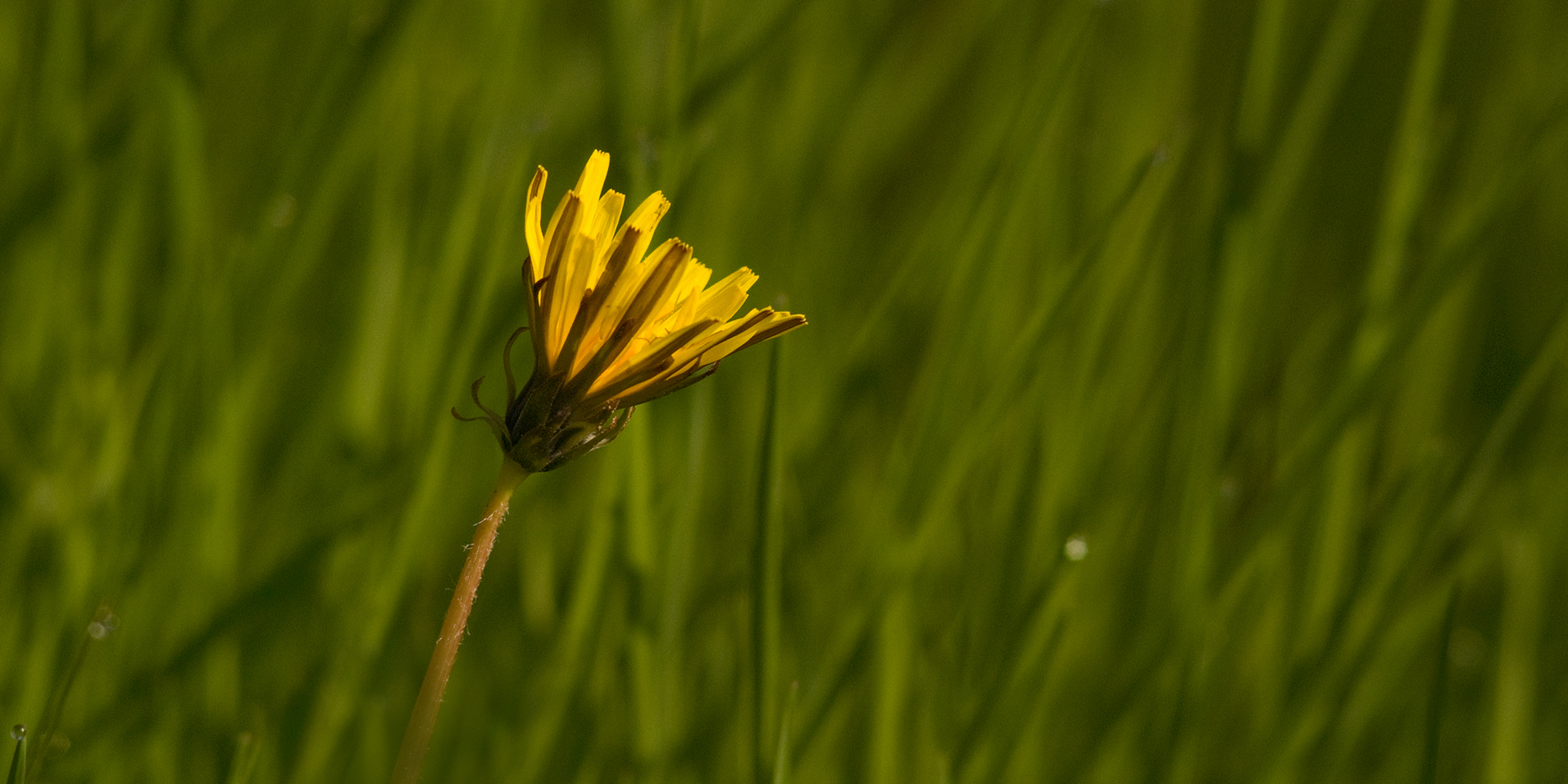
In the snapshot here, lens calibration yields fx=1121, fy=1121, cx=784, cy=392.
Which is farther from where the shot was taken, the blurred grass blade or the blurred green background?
the blurred green background

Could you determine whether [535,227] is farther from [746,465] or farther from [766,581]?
[746,465]

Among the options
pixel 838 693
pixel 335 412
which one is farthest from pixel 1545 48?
pixel 335 412

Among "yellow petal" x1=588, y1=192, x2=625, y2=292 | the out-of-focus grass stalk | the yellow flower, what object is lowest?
the out-of-focus grass stalk

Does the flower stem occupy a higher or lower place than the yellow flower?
lower

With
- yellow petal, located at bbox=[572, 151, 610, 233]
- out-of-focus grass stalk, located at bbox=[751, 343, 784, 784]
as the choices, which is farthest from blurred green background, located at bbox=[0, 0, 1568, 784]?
yellow petal, located at bbox=[572, 151, 610, 233]

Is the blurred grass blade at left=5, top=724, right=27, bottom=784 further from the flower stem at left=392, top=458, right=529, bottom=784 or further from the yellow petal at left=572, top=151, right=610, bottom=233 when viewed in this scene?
the yellow petal at left=572, top=151, right=610, bottom=233

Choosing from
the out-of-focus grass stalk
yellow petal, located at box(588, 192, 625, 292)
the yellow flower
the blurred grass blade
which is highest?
yellow petal, located at box(588, 192, 625, 292)

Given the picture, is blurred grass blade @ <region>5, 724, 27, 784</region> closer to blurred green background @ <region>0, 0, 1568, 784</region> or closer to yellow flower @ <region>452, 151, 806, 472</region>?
blurred green background @ <region>0, 0, 1568, 784</region>
